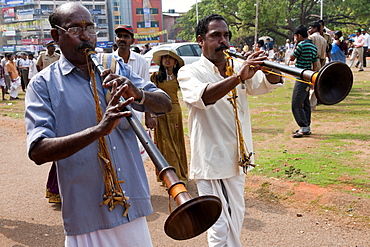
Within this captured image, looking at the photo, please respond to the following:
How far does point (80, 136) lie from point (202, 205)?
0.70m

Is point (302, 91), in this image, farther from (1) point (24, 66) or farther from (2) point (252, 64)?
(1) point (24, 66)

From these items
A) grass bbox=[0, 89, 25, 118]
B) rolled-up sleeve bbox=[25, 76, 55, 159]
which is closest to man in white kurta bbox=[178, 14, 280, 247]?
rolled-up sleeve bbox=[25, 76, 55, 159]

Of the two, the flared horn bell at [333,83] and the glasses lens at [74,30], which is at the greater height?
the glasses lens at [74,30]

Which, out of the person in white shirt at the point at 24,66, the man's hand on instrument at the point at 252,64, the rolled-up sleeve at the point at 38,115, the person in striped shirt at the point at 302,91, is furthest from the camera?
the person in white shirt at the point at 24,66

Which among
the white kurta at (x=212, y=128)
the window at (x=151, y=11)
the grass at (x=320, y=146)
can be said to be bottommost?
the grass at (x=320, y=146)

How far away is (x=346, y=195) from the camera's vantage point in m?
5.06

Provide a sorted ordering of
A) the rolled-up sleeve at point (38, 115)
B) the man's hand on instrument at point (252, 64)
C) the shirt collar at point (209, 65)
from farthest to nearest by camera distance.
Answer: the shirt collar at point (209, 65) < the man's hand on instrument at point (252, 64) < the rolled-up sleeve at point (38, 115)

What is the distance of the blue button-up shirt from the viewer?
7.60 ft

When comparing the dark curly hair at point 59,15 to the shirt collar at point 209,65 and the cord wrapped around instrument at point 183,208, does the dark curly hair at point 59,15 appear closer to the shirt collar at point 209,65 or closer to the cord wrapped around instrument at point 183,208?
the cord wrapped around instrument at point 183,208

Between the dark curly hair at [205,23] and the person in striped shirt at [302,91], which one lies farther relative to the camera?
the person in striped shirt at [302,91]

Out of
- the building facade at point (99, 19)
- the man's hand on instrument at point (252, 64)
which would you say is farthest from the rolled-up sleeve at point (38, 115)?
the building facade at point (99, 19)

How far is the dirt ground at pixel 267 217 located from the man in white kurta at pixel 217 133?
960 millimetres

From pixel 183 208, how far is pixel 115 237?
865 mm

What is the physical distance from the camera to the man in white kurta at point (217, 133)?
11.1 feet
